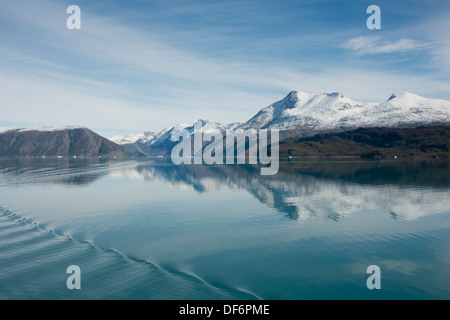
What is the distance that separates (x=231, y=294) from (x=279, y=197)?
46.3 meters

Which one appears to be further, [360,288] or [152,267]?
[152,267]

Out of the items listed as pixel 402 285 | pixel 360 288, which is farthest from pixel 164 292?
pixel 402 285

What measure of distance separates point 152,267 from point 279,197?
44141 mm

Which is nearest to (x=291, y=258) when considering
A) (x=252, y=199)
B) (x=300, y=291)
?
(x=300, y=291)

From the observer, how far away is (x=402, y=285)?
79.2 feet

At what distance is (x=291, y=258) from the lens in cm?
3023

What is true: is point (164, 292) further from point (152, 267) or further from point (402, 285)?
point (402, 285)

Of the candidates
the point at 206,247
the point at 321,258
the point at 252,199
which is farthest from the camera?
the point at 252,199

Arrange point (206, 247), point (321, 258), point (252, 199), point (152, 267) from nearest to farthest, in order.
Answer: point (152, 267)
point (321, 258)
point (206, 247)
point (252, 199)

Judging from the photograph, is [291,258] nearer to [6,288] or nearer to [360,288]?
[360,288]

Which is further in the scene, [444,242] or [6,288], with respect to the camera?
[444,242]

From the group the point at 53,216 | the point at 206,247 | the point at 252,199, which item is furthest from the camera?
the point at 252,199
